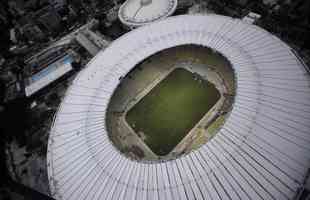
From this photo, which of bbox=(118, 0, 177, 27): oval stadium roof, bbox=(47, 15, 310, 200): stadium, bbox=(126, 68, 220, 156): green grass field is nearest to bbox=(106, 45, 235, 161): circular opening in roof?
bbox=(126, 68, 220, 156): green grass field

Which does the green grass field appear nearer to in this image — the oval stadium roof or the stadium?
the stadium

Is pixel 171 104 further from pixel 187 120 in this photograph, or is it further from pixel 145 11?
pixel 145 11

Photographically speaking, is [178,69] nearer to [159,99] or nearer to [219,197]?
[159,99]

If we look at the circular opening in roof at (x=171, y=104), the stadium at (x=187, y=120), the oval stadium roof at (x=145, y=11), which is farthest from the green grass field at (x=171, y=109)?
the oval stadium roof at (x=145, y=11)

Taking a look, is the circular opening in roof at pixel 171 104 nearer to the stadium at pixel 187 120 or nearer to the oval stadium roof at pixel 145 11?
the stadium at pixel 187 120

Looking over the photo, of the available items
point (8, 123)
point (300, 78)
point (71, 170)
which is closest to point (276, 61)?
point (300, 78)

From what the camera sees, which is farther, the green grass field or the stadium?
the green grass field
